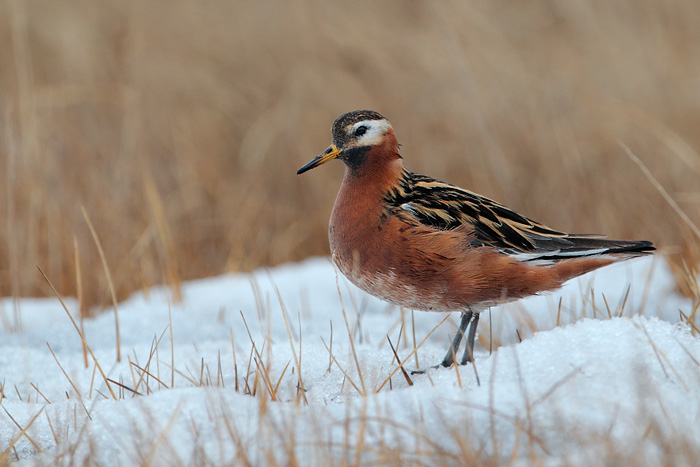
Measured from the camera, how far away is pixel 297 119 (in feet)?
26.4

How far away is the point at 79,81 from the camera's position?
855 cm

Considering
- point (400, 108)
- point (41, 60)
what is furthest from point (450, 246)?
point (41, 60)

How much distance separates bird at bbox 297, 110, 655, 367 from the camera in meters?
3.60

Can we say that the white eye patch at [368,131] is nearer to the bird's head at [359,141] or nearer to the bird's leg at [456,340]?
the bird's head at [359,141]

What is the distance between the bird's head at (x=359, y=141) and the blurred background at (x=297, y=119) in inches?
75.9

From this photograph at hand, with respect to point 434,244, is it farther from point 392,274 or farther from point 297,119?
point 297,119

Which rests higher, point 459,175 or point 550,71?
point 550,71

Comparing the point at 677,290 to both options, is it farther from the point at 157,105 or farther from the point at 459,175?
the point at 157,105

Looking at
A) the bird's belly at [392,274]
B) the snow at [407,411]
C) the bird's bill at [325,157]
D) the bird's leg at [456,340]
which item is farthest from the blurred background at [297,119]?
the bird's leg at [456,340]

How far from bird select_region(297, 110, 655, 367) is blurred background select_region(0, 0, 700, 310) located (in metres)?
2.04

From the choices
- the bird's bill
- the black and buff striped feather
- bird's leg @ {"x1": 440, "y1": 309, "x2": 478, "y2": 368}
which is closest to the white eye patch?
the bird's bill

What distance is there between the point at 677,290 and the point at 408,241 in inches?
88.4

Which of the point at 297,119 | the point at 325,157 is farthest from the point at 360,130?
the point at 297,119

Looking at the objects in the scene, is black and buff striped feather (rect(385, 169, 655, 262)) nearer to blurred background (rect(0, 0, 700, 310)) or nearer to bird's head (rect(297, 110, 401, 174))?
bird's head (rect(297, 110, 401, 174))
